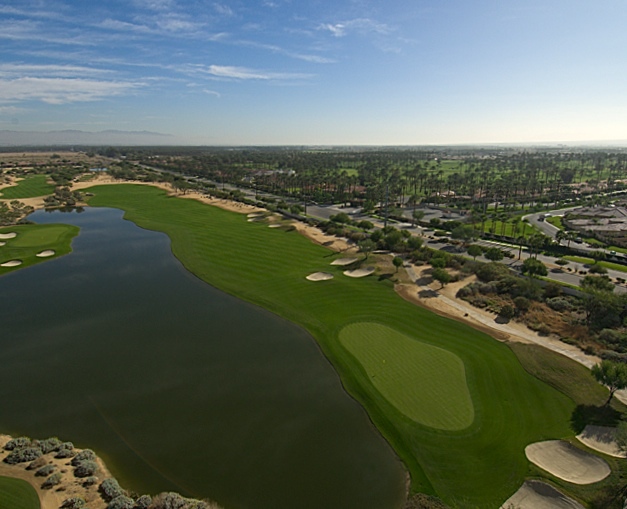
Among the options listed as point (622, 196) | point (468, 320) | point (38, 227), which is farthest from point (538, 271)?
point (622, 196)

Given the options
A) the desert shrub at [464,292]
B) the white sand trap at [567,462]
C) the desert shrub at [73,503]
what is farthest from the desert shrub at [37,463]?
the desert shrub at [464,292]

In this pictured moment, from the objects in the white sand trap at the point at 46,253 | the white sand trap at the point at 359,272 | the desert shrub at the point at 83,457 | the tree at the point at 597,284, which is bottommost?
the desert shrub at the point at 83,457

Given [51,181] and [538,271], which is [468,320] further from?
[51,181]

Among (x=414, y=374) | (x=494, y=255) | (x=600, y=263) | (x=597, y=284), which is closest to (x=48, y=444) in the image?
(x=414, y=374)

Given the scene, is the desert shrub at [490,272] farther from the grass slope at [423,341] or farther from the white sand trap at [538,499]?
the white sand trap at [538,499]

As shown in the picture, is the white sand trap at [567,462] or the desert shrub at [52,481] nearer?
the desert shrub at [52,481]

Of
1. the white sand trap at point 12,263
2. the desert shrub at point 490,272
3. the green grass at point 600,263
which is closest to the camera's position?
the desert shrub at point 490,272
